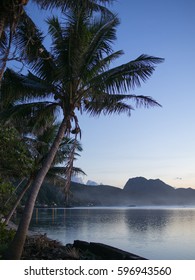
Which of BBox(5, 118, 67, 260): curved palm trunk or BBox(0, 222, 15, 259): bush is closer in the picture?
BBox(5, 118, 67, 260): curved palm trunk

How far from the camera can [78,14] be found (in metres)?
11.2

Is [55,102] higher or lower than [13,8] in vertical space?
lower

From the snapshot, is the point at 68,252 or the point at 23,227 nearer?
the point at 23,227

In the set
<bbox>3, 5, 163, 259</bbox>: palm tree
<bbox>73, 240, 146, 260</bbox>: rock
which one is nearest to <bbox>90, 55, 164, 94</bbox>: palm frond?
<bbox>3, 5, 163, 259</bbox>: palm tree

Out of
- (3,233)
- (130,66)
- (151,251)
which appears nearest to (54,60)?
(130,66)

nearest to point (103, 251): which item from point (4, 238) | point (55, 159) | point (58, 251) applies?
point (58, 251)

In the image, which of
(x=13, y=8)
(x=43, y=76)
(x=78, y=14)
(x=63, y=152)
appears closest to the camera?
(x=13, y=8)

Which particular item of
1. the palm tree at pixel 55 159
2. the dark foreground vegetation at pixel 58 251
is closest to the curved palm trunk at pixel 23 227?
the dark foreground vegetation at pixel 58 251

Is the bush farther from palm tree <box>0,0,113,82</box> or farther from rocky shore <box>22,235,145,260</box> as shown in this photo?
palm tree <box>0,0,113,82</box>

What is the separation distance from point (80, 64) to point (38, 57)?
1.63m

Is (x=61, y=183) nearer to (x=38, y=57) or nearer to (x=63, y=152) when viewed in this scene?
(x=63, y=152)

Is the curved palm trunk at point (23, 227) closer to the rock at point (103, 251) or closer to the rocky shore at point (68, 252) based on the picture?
the rocky shore at point (68, 252)

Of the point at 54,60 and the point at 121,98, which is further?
the point at 121,98

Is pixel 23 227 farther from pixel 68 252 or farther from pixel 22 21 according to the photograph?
pixel 22 21
